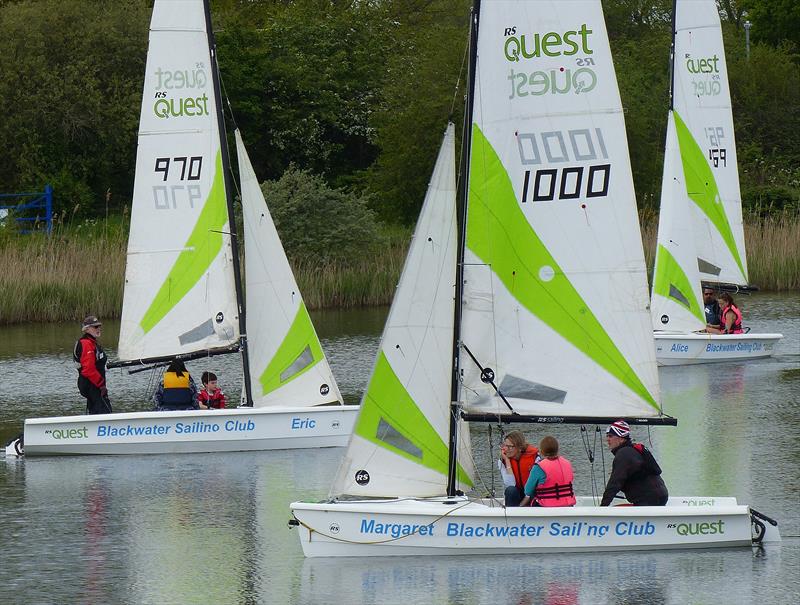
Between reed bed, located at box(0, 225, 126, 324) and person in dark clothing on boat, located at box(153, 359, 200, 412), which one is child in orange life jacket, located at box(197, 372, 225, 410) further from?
reed bed, located at box(0, 225, 126, 324)

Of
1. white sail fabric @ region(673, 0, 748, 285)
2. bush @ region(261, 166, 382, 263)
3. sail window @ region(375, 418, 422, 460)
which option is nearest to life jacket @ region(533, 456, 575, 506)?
sail window @ region(375, 418, 422, 460)

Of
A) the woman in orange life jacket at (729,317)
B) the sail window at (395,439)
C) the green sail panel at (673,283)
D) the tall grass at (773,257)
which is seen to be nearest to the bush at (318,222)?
the tall grass at (773,257)

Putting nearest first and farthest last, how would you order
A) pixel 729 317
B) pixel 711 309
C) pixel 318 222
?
pixel 729 317 → pixel 711 309 → pixel 318 222

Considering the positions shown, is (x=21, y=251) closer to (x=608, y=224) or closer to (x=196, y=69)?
(x=196, y=69)

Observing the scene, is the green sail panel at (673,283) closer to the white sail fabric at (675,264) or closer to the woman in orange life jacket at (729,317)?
the white sail fabric at (675,264)

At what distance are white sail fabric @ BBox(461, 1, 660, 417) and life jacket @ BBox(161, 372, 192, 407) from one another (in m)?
6.15

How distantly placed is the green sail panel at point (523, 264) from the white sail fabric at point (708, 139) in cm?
1390

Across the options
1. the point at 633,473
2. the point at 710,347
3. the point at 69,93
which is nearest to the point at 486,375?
the point at 633,473

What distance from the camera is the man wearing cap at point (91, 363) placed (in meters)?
18.5

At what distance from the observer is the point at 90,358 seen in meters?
18.5

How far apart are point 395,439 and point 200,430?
5.63 meters

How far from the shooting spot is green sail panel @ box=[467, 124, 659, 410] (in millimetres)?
13273

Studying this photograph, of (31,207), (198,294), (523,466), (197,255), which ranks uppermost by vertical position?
(31,207)

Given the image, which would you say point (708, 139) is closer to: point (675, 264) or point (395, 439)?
point (675, 264)
